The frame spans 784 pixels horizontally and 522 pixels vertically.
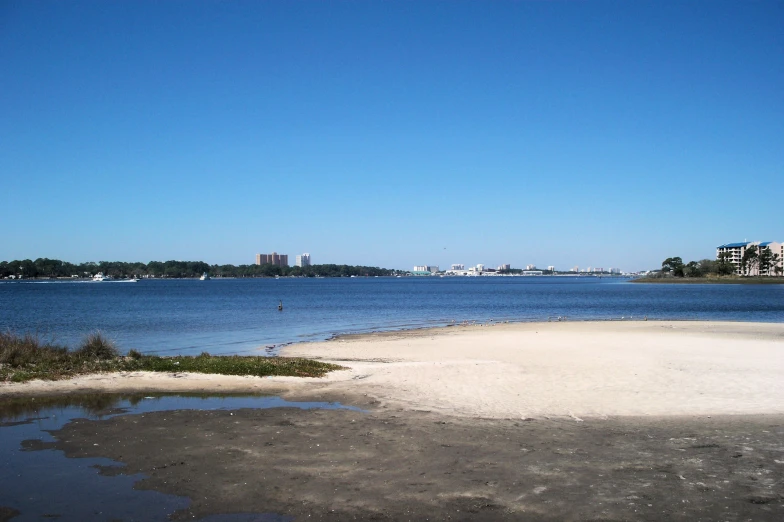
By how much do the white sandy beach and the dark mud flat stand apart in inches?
58.7

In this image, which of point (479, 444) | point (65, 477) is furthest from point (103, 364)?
point (479, 444)

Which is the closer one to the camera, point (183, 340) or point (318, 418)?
point (318, 418)

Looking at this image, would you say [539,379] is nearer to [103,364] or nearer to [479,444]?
[479,444]

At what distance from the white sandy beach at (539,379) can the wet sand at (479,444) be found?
106 millimetres

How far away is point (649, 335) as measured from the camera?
1320 inches

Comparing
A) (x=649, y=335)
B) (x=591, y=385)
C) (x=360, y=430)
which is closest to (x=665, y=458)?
(x=360, y=430)

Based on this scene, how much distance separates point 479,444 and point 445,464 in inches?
56.4

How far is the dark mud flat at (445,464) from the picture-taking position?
846 cm

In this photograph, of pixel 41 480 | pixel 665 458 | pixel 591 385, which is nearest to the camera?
pixel 41 480

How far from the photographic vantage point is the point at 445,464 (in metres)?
10.3

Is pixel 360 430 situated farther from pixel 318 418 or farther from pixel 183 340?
pixel 183 340

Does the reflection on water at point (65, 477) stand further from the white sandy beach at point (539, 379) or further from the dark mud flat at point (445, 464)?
the white sandy beach at point (539, 379)

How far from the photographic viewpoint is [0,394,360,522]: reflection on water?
8352 millimetres

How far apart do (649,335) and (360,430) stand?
2587 centimetres
